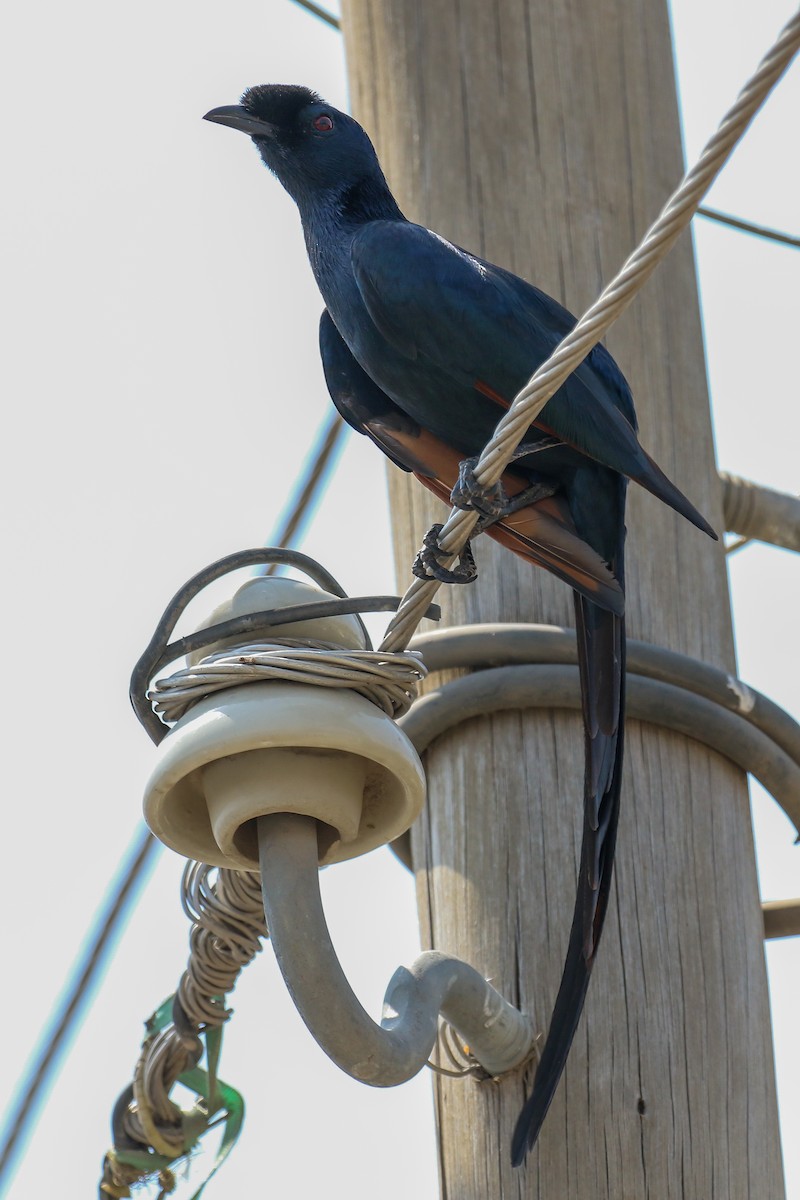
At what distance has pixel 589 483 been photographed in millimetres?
2578

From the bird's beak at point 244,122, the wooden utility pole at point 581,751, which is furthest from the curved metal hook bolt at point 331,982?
the bird's beak at point 244,122

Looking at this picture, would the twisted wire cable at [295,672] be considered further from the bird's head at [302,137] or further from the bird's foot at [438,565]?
the bird's head at [302,137]

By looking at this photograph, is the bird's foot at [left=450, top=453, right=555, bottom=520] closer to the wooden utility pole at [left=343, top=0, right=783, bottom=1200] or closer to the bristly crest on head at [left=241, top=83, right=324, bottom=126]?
the wooden utility pole at [left=343, top=0, right=783, bottom=1200]

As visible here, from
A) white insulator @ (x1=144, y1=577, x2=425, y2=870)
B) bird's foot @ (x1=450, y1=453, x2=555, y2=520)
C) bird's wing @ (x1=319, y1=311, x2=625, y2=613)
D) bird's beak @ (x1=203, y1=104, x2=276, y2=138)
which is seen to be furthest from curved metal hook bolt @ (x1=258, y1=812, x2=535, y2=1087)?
bird's beak @ (x1=203, y1=104, x2=276, y2=138)

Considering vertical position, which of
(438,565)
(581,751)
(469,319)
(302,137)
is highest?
(302,137)

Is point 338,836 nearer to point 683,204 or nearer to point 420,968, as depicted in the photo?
point 420,968

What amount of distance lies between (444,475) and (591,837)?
0.73m

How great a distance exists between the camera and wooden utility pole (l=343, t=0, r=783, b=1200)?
2.19 meters

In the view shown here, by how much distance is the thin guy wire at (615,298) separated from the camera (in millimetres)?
1368

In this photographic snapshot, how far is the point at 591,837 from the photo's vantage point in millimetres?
2207

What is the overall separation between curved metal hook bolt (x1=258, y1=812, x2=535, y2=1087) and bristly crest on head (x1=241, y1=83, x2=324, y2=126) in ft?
6.02

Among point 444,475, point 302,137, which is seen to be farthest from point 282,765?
point 302,137

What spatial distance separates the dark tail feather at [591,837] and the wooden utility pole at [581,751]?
0.06 meters

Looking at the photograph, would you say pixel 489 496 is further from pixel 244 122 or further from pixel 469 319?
pixel 244 122
